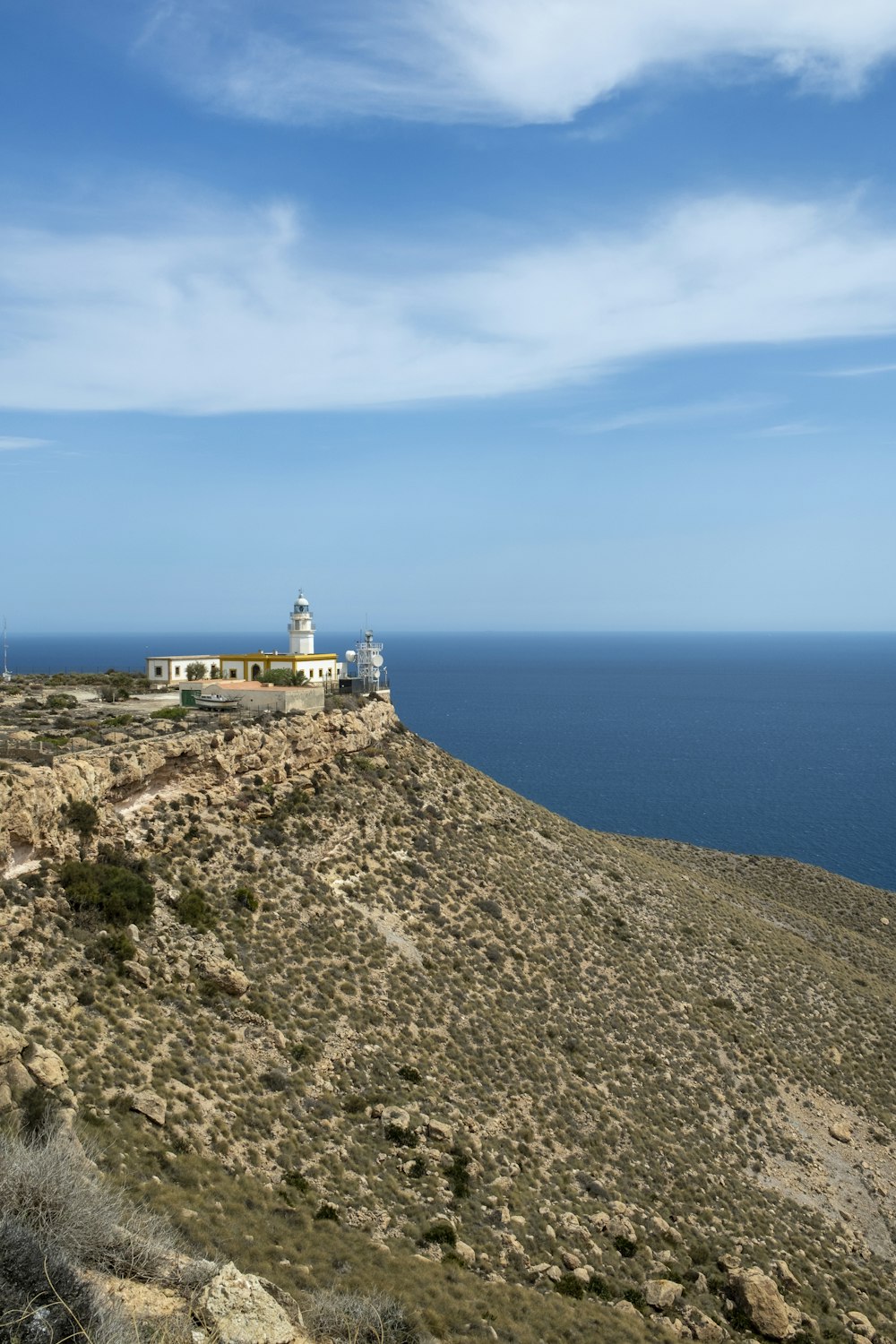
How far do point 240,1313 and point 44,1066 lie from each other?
793 cm

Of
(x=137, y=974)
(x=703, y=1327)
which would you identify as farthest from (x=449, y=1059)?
(x=137, y=974)

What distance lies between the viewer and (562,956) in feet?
112

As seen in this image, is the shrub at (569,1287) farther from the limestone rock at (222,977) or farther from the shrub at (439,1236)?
the limestone rock at (222,977)

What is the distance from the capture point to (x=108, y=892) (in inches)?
922

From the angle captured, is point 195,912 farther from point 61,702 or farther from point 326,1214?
point 61,702

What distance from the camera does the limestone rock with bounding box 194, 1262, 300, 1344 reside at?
10523 mm

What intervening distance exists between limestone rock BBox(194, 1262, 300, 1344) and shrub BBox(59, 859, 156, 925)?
42.5ft

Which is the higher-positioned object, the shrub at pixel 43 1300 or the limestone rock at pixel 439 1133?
the shrub at pixel 43 1300

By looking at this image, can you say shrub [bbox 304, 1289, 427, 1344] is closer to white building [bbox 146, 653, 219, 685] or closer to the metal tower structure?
the metal tower structure

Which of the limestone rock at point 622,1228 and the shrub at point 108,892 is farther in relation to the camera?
the shrub at point 108,892

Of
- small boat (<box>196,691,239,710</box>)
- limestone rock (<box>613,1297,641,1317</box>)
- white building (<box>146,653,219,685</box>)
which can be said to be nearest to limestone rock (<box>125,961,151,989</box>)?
limestone rock (<box>613,1297,641,1317</box>)

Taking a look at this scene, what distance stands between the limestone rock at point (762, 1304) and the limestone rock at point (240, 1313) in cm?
1494

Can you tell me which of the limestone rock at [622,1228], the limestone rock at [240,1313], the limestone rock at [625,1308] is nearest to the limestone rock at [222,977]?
the limestone rock at [622,1228]

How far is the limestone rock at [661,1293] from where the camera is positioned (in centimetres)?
2008
